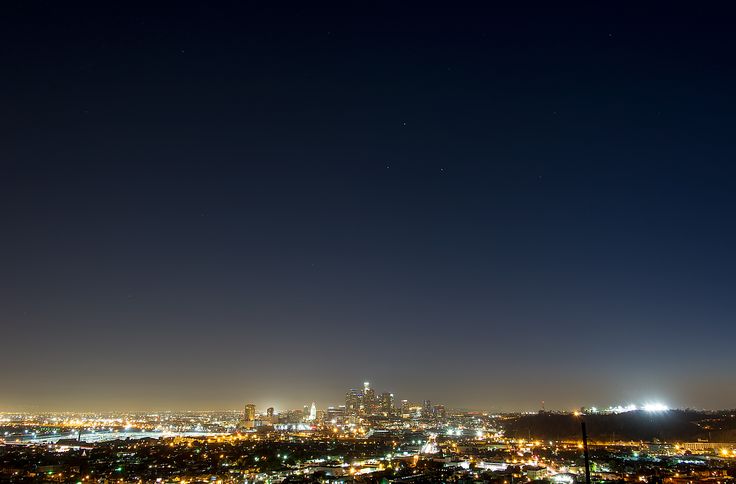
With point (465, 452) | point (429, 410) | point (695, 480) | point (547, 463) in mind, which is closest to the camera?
point (695, 480)

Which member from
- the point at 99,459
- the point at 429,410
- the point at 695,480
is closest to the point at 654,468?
the point at 695,480

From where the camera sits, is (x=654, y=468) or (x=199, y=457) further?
(x=199, y=457)

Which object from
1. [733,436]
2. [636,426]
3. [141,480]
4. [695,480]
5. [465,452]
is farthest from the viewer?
[636,426]

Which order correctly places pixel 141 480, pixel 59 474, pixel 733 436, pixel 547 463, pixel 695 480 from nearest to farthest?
pixel 695 480, pixel 141 480, pixel 59 474, pixel 547 463, pixel 733 436

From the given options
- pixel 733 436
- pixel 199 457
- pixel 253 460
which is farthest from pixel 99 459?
pixel 733 436

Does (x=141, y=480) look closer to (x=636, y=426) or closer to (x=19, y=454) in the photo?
(x=19, y=454)

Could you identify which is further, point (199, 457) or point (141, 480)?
point (199, 457)

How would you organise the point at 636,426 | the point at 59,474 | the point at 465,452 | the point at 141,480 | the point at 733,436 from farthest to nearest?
the point at 636,426 → the point at 733,436 → the point at 465,452 → the point at 59,474 → the point at 141,480

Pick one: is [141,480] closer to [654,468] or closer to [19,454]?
[19,454]
